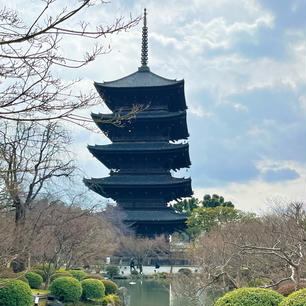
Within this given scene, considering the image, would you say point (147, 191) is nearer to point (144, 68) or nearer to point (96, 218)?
point (96, 218)

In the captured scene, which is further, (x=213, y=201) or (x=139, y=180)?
(x=213, y=201)

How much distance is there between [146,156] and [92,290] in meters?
18.3

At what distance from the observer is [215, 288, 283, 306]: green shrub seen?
7574 millimetres

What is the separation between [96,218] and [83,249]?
2.10 metres

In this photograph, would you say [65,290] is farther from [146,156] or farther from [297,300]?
[146,156]

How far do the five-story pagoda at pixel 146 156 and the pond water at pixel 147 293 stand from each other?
5.95 meters

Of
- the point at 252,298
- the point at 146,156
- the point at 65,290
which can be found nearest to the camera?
the point at 252,298

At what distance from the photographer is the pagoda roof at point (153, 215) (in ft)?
111

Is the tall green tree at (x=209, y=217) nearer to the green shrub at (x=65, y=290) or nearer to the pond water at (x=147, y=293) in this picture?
the pond water at (x=147, y=293)

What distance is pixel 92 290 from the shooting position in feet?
61.2

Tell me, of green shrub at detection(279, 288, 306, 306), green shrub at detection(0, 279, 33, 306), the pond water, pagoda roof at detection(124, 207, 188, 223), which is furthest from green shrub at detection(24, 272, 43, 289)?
pagoda roof at detection(124, 207, 188, 223)

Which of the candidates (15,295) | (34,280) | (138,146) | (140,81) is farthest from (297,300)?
(140,81)

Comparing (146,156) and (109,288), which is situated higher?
A: (146,156)

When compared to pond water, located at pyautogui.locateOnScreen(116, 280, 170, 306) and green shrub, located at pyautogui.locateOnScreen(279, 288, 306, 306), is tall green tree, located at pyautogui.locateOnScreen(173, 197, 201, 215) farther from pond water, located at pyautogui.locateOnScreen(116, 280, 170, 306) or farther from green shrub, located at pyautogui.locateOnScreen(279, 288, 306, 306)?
green shrub, located at pyautogui.locateOnScreen(279, 288, 306, 306)
